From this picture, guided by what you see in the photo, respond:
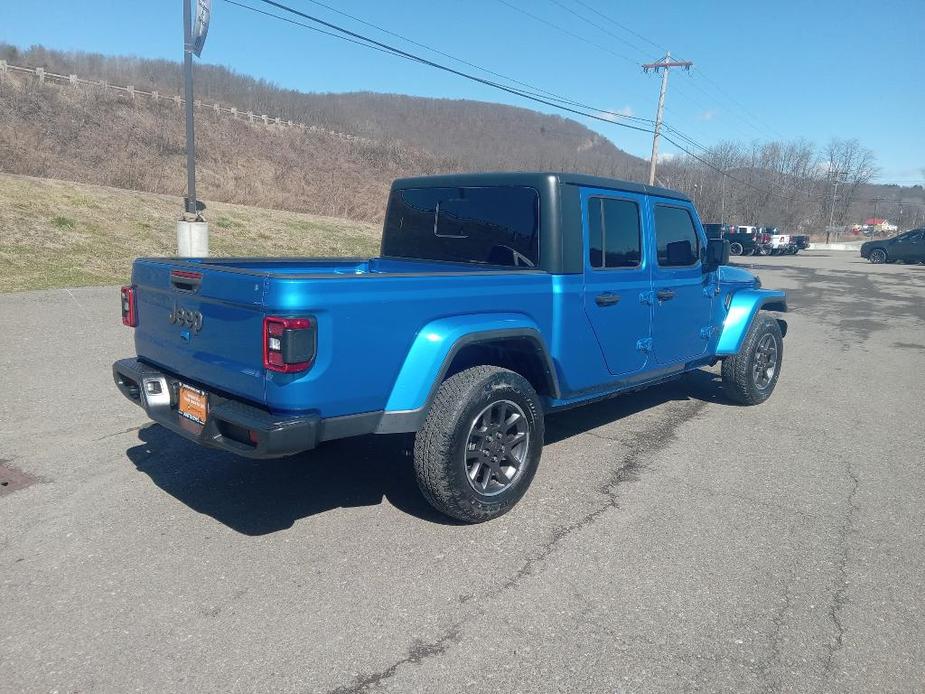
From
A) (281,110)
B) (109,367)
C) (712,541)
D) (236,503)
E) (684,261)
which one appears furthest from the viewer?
(281,110)

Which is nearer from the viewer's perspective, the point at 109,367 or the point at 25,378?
the point at 25,378

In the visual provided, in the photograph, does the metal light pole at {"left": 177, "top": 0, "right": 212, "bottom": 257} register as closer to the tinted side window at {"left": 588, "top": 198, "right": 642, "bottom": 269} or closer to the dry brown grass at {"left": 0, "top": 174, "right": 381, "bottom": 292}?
the dry brown grass at {"left": 0, "top": 174, "right": 381, "bottom": 292}

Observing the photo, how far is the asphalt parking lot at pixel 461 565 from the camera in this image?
2.62 m

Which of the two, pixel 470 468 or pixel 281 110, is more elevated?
pixel 281 110

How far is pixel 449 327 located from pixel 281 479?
1.65m

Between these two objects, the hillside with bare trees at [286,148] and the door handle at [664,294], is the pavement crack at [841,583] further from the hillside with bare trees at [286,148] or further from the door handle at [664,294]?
the hillside with bare trees at [286,148]

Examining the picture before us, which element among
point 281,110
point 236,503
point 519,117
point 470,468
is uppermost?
point 519,117

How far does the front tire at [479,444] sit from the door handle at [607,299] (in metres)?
0.83

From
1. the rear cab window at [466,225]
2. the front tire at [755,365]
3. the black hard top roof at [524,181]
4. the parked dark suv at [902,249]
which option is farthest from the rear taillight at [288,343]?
the parked dark suv at [902,249]

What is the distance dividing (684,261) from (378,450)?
9.21 feet

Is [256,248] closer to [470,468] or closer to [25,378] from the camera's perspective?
[25,378]

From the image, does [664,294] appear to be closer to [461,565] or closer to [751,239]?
[461,565]

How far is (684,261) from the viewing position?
545 cm

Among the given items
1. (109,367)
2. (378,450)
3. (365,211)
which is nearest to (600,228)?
(378,450)
